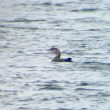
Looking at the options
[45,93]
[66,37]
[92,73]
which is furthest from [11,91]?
[66,37]

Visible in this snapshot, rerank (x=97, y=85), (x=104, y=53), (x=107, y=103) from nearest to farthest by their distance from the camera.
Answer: (x=107, y=103) → (x=97, y=85) → (x=104, y=53)

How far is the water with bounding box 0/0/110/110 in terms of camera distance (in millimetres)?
19859

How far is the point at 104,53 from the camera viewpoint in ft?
79.6

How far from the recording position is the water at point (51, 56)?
19.9m

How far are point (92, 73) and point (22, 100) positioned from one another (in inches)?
110

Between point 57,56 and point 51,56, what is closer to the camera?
point 57,56

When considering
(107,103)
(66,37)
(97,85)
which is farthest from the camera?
(66,37)

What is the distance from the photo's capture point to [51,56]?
24578 millimetres

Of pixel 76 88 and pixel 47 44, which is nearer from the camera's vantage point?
pixel 76 88

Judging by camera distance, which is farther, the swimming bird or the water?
the swimming bird

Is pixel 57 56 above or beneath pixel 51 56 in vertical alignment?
above

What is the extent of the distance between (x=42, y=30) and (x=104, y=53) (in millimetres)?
3781

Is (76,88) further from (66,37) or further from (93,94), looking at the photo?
(66,37)

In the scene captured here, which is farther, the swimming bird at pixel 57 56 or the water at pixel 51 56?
the swimming bird at pixel 57 56
